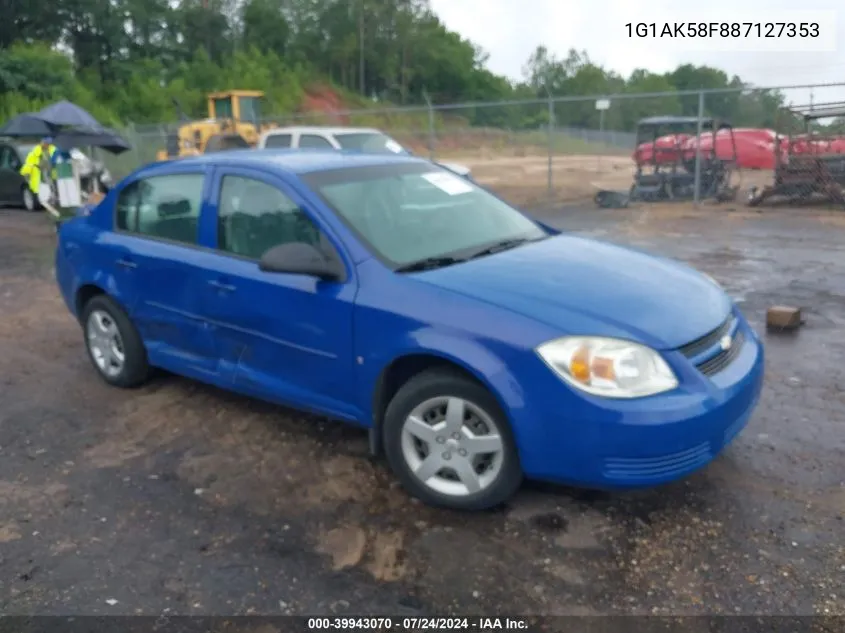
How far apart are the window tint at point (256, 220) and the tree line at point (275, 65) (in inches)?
770

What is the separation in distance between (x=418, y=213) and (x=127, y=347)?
86.1 inches

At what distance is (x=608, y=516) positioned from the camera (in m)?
3.62

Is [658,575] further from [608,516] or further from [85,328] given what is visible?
[85,328]

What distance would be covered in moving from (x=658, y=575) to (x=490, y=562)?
2.12ft

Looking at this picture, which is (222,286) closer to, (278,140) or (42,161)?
(278,140)

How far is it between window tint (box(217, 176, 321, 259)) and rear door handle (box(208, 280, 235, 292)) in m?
0.18

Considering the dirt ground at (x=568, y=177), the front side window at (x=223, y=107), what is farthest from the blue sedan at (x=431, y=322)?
the front side window at (x=223, y=107)

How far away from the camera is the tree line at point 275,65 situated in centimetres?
3978

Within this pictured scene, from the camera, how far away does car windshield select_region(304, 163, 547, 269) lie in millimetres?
4125

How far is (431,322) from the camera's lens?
3584 millimetres

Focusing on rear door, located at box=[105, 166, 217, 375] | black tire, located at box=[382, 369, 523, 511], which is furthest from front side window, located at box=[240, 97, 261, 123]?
black tire, located at box=[382, 369, 523, 511]

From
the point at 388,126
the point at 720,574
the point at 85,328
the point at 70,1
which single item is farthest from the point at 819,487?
the point at 70,1

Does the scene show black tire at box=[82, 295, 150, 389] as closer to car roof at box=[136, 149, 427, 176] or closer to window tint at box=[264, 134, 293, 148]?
car roof at box=[136, 149, 427, 176]

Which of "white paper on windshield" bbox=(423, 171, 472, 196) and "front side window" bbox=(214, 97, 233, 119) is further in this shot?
"front side window" bbox=(214, 97, 233, 119)
